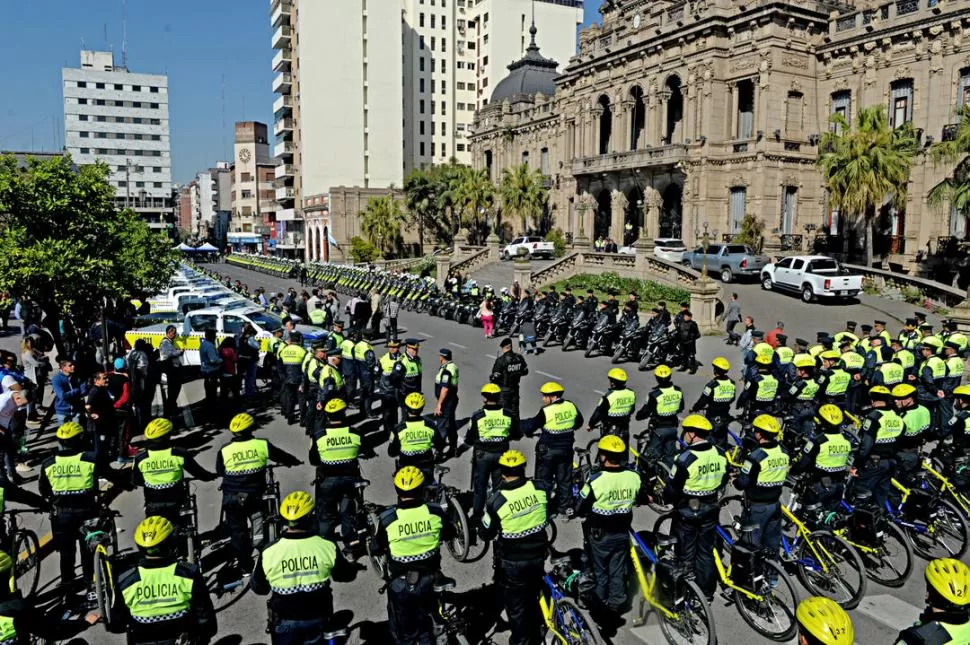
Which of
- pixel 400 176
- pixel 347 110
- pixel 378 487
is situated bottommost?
pixel 378 487

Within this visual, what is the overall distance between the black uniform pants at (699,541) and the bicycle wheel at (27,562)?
685 centimetres

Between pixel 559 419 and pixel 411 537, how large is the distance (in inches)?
130

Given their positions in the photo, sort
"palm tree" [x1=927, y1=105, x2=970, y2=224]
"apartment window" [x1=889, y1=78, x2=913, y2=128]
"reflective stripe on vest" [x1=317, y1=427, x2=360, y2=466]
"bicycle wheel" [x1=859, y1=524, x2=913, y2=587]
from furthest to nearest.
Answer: "apartment window" [x1=889, y1=78, x2=913, y2=128], "palm tree" [x1=927, y1=105, x2=970, y2=224], "reflective stripe on vest" [x1=317, y1=427, x2=360, y2=466], "bicycle wheel" [x1=859, y1=524, x2=913, y2=587]

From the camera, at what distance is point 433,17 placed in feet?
308

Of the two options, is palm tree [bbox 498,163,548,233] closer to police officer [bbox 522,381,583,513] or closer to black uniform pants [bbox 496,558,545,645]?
police officer [bbox 522,381,583,513]

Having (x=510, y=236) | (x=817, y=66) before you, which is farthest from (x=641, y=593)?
(x=510, y=236)

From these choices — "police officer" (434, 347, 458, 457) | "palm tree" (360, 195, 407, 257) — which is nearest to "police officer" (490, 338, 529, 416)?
"police officer" (434, 347, 458, 457)

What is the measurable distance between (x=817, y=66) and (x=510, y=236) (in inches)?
1167

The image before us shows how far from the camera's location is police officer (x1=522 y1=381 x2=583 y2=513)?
859 centimetres

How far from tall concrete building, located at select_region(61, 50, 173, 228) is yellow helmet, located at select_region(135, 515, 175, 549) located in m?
110

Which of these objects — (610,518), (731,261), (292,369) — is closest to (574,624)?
(610,518)

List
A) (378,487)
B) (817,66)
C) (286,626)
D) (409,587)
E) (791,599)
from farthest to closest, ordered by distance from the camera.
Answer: (817,66) → (378,487) → (791,599) → (409,587) → (286,626)

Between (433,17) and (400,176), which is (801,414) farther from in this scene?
(433,17)

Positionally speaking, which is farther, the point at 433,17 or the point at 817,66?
the point at 433,17
